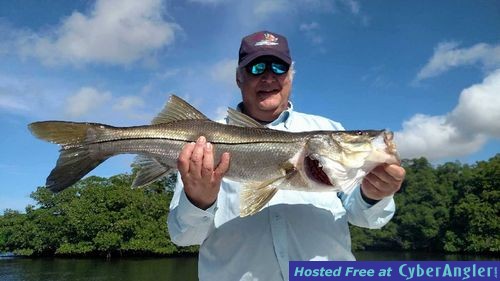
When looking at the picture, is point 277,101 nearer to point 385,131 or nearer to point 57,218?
point 385,131

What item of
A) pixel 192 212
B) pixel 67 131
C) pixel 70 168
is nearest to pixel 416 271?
pixel 192 212

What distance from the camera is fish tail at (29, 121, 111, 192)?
149 inches

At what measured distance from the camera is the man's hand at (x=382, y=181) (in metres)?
3.40

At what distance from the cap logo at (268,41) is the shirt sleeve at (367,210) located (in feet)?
5.07

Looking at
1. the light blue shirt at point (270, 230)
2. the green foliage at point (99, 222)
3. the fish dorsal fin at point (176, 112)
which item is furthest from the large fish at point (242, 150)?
the green foliage at point (99, 222)

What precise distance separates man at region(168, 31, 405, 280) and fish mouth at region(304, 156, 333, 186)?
0.27m

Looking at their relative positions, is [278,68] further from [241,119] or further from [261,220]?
[261,220]

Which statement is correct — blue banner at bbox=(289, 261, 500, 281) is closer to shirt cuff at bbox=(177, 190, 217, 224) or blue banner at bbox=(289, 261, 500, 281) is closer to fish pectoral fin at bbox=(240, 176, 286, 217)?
fish pectoral fin at bbox=(240, 176, 286, 217)

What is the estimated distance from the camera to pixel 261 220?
3.70 metres

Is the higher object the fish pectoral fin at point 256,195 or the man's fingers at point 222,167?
the man's fingers at point 222,167

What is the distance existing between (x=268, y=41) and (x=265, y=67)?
28cm

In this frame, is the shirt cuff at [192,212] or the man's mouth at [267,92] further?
the man's mouth at [267,92]

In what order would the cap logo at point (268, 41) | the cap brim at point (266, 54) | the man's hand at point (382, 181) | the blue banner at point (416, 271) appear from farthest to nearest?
the cap logo at point (268, 41)
the cap brim at point (266, 54)
the man's hand at point (382, 181)
the blue banner at point (416, 271)

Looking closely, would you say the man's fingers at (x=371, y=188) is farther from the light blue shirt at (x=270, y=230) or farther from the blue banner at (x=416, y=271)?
the blue banner at (x=416, y=271)
